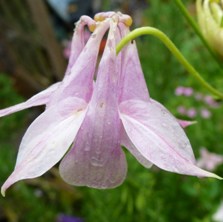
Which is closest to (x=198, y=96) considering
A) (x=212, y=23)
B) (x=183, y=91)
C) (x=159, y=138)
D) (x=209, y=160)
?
(x=183, y=91)

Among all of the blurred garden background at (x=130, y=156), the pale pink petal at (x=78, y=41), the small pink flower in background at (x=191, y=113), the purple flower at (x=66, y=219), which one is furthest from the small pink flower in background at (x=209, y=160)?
the pale pink petal at (x=78, y=41)

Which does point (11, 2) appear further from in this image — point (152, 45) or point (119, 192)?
point (119, 192)

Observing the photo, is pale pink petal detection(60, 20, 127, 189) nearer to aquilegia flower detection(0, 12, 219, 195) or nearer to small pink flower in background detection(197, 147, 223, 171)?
aquilegia flower detection(0, 12, 219, 195)

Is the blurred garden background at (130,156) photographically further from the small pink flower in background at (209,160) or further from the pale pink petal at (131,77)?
the pale pink petal at (131,77)

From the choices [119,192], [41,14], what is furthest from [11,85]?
[119,192]

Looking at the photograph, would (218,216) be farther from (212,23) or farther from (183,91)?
(212,23)

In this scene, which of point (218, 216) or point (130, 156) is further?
point (130, 156)

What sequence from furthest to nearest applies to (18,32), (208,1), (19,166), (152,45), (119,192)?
(18,32)
(152,45)
(119,192)
(208,1)
(19,166)
